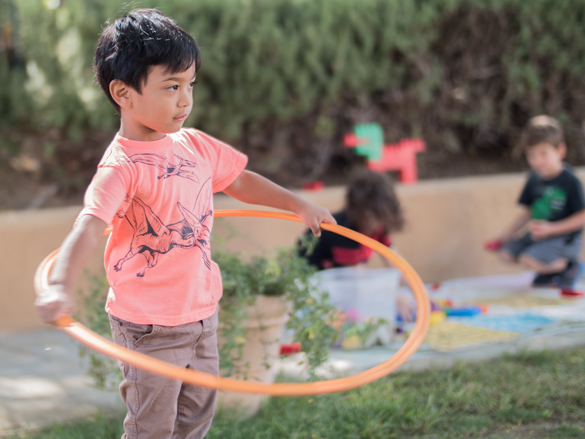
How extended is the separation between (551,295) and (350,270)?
6.82ft

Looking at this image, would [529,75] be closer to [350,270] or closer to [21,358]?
[350,270]

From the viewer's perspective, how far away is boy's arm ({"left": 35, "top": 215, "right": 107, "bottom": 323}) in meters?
1.48

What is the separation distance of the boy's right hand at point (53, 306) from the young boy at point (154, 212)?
33cm

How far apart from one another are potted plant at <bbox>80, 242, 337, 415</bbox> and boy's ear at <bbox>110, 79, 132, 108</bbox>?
3.51ft

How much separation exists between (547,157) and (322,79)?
2.08m

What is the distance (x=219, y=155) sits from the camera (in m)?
2.26

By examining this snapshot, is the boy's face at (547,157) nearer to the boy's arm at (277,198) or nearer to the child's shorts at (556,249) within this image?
the child's shorts at (556,249)

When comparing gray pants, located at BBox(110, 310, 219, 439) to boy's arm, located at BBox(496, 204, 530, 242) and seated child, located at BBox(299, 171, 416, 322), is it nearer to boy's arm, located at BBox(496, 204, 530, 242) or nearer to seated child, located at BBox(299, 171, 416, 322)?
seated child, located at BBox(299, 171, 416, 322)

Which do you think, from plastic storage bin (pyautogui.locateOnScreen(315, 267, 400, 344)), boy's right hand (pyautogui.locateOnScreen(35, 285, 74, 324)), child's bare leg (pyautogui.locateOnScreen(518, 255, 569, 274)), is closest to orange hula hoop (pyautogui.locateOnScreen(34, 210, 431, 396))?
boy's right hand (pyautogui.locateOnScreen(35, 285, 74, 324))

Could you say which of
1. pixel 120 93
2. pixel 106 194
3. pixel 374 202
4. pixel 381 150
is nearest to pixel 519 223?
pixel 381 150

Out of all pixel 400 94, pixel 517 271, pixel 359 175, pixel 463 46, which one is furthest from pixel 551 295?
pixel 463 46

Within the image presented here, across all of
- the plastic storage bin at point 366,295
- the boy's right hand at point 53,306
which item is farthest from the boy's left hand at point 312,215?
the plastic storage bin at point 366,295

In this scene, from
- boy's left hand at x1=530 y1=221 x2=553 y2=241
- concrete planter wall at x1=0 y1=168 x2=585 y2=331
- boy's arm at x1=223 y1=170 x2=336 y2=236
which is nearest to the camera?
boy's arm at x1=223 y1=170 x2=336 y2=236

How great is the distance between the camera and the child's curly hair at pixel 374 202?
13.9 ft
